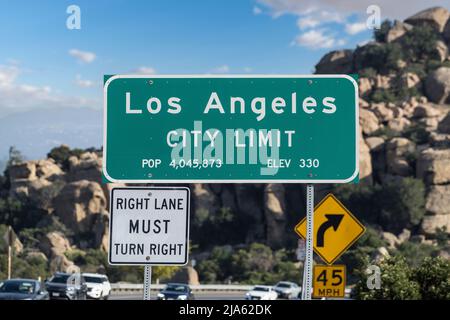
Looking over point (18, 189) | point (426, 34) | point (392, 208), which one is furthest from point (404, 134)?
point (18, 189)

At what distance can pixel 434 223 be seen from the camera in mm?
76438

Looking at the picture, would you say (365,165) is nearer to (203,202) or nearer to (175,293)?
(203,202)

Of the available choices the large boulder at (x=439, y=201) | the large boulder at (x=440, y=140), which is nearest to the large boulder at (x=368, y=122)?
the large boulder at (x=440, y=140)

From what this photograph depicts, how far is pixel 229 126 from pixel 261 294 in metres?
32.3

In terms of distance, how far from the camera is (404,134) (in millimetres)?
87938

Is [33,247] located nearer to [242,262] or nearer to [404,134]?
[242,262]

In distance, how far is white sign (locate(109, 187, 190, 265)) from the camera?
7148mm

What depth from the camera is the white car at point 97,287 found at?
34.0 meters

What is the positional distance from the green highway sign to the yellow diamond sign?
163 inches

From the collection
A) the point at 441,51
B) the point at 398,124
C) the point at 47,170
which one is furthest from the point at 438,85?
the point at 47,170

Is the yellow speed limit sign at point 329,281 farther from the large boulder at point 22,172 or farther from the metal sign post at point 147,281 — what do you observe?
the large boulder at point 22,172

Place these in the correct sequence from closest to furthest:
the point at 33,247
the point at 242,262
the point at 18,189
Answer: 1. the point at 242,262
2. the point at 33,247
3. the point at 18,189

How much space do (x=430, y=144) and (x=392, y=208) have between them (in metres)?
8.81

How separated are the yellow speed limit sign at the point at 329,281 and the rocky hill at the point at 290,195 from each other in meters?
56.1
